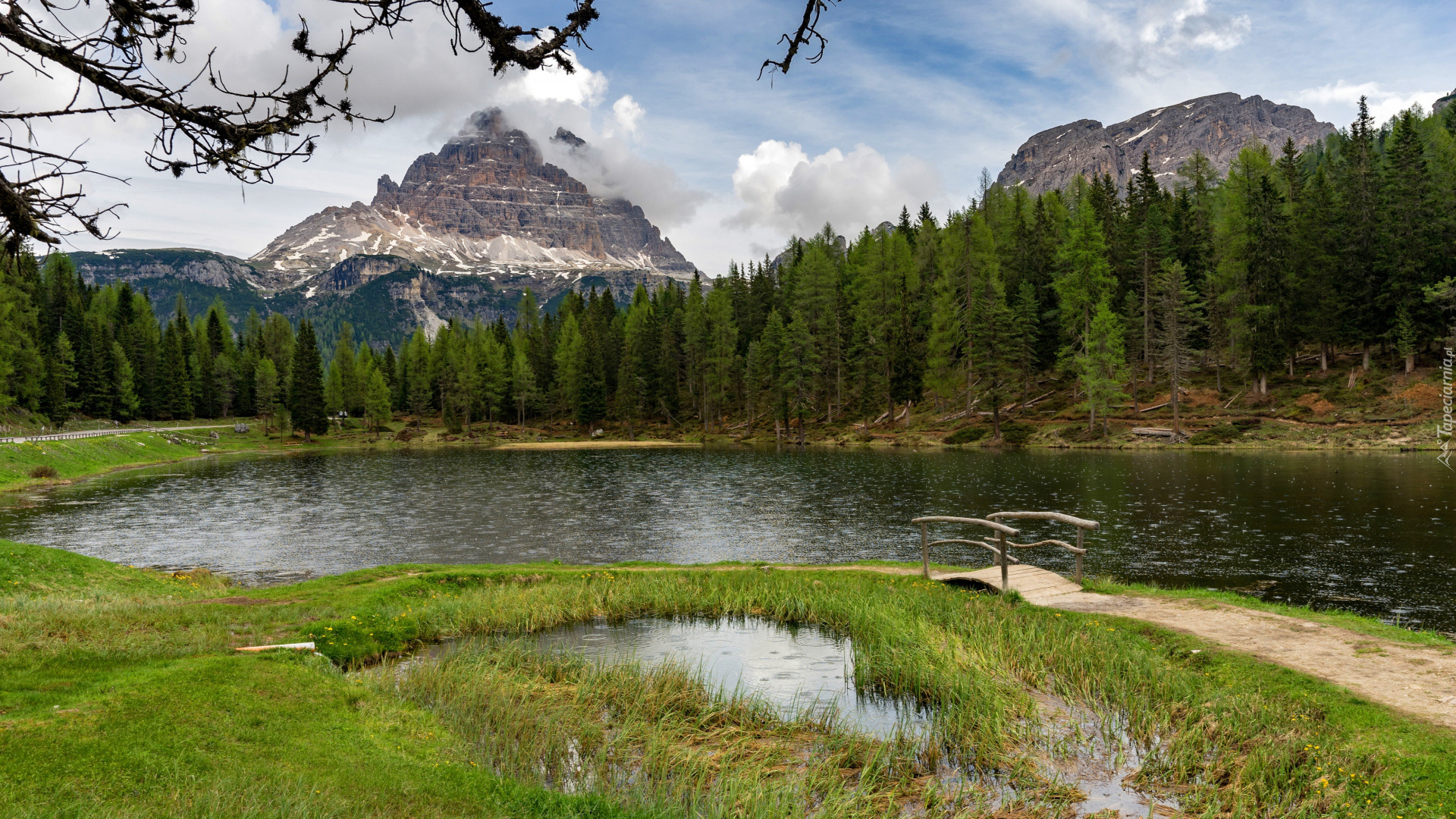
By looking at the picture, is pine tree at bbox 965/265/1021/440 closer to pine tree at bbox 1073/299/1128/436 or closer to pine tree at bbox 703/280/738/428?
pine tree at bbox 1073/299/1128/436

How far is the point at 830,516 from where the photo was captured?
38219mm

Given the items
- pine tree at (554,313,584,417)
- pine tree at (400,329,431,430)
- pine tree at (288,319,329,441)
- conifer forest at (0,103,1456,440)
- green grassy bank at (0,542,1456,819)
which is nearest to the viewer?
green grassy bank at (0,542,1456,819)

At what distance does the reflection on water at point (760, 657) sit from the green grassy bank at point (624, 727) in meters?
0.52

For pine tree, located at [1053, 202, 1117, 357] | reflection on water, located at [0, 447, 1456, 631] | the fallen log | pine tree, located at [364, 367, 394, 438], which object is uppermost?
pine tree, located at [1053, 202, 1117, 357]

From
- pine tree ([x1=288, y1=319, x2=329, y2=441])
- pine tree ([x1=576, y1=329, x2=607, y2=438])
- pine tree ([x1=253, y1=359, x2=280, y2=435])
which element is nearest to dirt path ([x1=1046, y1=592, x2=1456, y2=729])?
pine tree ([x1=576, y1=329, x2=607, y2=438])

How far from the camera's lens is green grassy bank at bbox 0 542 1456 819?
800 centimetres

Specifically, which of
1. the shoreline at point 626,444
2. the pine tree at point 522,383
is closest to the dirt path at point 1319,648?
the shoreline at point 626,444

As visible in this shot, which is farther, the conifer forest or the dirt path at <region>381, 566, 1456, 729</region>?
the conifer forest

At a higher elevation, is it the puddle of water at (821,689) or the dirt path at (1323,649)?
the dirt path at (1323,649)

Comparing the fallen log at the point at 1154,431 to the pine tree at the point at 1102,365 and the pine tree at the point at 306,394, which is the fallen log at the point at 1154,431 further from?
the pine tree at the point at 306,394

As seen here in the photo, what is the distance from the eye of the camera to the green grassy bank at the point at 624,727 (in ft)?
26.2

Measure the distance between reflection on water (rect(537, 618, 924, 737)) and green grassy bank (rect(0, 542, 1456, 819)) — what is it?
52 centimetres

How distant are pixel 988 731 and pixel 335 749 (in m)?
8.40

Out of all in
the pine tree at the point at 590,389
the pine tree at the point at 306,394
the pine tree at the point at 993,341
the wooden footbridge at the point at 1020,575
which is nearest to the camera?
the wooden footbridge at the point at 1020,575
